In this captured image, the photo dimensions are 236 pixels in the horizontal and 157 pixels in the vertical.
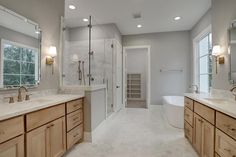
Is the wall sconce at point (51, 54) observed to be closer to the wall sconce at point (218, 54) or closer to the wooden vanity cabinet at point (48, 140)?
the wooden vanity cabinet at point (48, 140)

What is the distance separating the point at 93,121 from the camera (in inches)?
105

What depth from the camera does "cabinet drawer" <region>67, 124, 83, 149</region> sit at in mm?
2097

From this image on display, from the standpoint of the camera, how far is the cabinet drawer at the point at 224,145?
3.96 ft

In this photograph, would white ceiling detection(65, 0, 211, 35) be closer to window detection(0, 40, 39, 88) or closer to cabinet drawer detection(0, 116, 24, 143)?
window detection(0, 40, 39, 88)

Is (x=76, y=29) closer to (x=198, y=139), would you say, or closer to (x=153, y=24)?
(x=153, y=24)

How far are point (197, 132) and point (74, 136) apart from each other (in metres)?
1.81

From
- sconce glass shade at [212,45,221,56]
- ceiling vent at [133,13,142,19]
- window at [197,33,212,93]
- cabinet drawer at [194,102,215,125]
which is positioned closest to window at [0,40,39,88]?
cabinet drawer at [194,102,215,125]

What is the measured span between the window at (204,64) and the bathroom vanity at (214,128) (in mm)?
2060

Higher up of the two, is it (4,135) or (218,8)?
(218,8)

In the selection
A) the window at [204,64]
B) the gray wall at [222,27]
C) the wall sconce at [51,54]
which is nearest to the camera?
the gray wall at [222,27]

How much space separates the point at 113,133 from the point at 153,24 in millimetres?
3415

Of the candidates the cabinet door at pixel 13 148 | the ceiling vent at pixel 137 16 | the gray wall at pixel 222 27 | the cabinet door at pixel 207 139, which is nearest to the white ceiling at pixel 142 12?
the ceiling vent at pixel 137 16

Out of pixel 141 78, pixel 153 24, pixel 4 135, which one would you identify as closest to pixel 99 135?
pixel 4 135

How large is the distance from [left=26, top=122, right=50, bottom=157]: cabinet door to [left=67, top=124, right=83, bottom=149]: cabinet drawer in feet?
1.50
